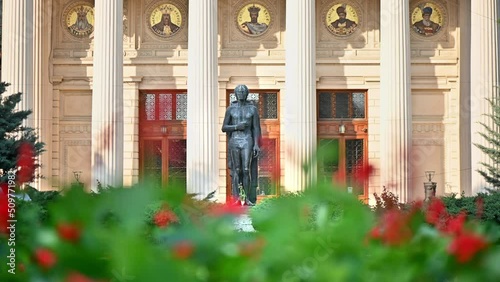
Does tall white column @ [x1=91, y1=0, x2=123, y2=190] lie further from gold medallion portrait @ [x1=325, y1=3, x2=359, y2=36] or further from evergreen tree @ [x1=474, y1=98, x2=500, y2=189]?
evergreen tree @ [x1=474, y1=98, x2=500, y2=189]

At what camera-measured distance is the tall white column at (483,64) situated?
122ft

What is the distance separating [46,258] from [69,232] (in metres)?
0.11

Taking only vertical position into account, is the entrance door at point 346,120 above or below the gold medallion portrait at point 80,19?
below

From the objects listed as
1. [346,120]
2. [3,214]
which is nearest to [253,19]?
[346,120]

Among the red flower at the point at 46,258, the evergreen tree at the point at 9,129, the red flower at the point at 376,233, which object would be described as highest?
the evergreen tree at the point at 9,129

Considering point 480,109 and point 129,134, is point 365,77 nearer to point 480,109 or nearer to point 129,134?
point 480,109

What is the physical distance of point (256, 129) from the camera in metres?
25.0

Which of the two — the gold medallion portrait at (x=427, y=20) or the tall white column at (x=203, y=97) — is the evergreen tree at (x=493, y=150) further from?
the tall white column at (x=203, y=97)

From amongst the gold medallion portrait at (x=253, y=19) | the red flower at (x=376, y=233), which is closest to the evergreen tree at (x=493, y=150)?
the gold medallion portrait at (x=253, y=19)

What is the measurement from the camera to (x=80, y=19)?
139 ft

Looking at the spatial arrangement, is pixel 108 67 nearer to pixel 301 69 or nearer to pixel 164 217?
pixel 301 69

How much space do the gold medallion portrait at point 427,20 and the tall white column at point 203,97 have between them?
10.6 metres

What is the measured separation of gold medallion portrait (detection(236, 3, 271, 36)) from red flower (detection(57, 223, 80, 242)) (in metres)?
39.6

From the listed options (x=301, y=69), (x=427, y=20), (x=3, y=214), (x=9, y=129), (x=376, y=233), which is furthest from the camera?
(x=427, y=20)
